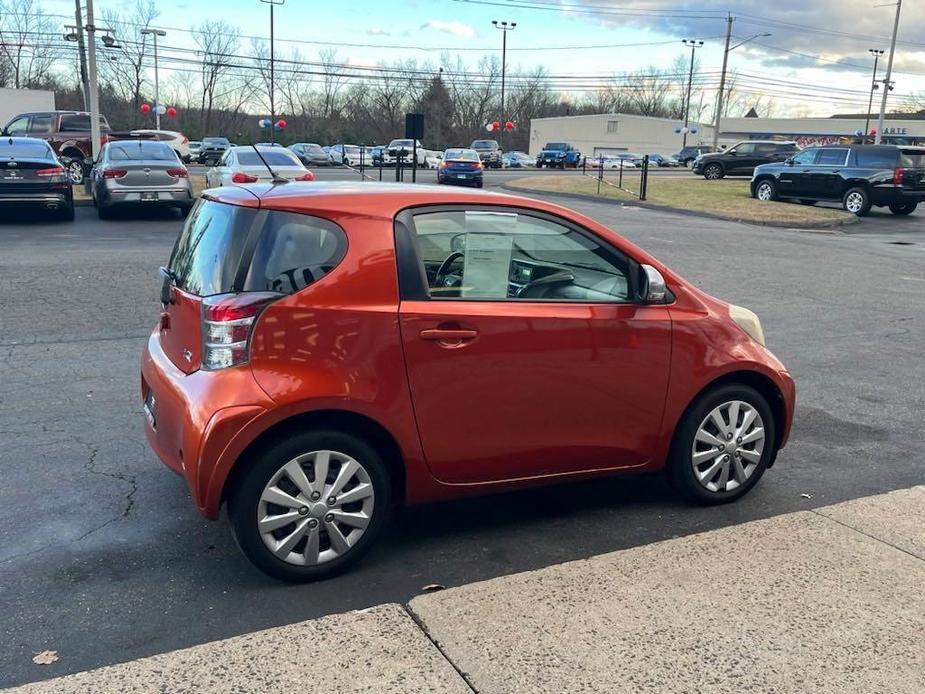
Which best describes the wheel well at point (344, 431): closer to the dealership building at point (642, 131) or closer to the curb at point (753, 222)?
the curb at point (753, 222)

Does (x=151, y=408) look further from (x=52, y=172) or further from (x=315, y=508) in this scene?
(x=52, y=172)

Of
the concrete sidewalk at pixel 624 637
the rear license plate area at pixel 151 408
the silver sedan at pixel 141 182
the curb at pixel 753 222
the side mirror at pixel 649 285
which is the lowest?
the concrete sidewalk at pixel 624 637

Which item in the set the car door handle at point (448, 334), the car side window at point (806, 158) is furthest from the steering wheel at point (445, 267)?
the car side window at point (806, 158)

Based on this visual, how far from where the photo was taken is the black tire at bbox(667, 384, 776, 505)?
14.3 ft

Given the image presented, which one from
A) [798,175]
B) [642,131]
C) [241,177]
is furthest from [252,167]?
[642,131]

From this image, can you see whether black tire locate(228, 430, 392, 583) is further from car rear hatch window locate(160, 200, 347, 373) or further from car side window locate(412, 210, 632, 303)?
car side window locate(412, 210, 632, 303)

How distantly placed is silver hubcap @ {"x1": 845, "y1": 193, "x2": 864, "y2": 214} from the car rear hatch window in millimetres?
24159

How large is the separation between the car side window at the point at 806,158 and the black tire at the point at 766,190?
107 cm

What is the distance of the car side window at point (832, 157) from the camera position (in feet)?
81.3

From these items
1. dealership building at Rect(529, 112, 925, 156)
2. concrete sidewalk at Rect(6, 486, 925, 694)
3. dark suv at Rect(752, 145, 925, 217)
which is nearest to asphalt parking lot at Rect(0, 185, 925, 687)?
concrete sidewalk at Rect(6, 486, 925, 694)

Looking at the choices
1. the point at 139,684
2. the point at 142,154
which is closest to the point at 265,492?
the point at 139,684

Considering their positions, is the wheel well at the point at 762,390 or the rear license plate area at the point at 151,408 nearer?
the rear license plate area at the point at 151,408

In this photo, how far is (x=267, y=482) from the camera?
343 centimetres

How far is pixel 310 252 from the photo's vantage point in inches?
140
